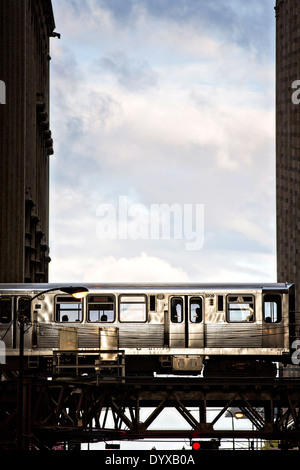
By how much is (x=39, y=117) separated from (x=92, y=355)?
57382 millimetres

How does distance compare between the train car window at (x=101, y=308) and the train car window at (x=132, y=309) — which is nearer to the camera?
the train car window at (x=132, y=309)

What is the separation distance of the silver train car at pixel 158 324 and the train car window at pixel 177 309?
5cm

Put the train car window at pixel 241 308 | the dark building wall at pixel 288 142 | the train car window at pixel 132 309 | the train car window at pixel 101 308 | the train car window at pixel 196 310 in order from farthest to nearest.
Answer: the dark building wall at pixel 288 142
the train car window at pixel 101 308
the train car window at pixel 132 309
the train car window at pixel 241 308
the train car window at pixel 196 310

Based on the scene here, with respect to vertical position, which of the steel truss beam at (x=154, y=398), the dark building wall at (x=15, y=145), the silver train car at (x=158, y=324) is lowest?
the steel truss beam at (x=154, y=398)

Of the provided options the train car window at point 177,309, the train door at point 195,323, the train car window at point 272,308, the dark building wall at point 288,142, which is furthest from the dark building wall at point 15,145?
the dark building wall at point 288,142

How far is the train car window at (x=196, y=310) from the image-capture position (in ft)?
140

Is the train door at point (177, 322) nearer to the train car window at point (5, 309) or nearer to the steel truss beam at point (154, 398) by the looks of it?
the steel truss beam at point (154, 398)

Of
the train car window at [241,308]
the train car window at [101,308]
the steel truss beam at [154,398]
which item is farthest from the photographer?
the train car window at [101,308]

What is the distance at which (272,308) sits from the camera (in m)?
43.1

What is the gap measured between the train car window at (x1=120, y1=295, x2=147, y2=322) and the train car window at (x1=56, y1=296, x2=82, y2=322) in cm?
203

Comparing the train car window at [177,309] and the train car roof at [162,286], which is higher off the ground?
the train car roof at [162,286]

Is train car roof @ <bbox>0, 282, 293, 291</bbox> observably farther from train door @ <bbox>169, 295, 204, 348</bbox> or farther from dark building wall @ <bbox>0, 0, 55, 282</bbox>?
dark building wall @ <bbox>0, 0, 55, 282</bbox>

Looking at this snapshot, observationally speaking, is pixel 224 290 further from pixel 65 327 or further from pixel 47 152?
pixel 47 152

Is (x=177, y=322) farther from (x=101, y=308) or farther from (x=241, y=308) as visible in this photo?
(x=101, y=308)
